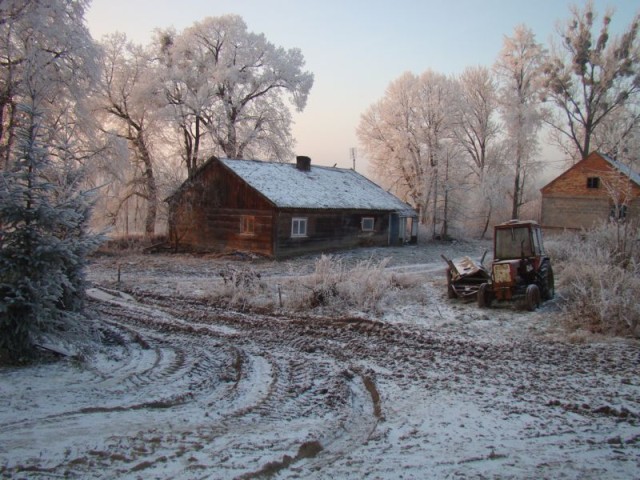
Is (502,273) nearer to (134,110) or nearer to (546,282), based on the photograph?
(546,282)

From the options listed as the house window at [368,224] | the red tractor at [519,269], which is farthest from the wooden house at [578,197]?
the red tractor at [519,269]

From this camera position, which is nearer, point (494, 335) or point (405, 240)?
point (494, 335)

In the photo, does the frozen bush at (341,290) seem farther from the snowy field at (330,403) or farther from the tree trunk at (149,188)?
the tree trunk at (149,188)

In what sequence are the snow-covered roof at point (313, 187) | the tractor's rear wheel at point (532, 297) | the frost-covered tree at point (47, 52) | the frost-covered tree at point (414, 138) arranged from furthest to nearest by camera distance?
the frost-covered tree at point (414, 138), the snow-covered roof at point (313, 187), the frost-covered tree at point (47, 52), the tractor's rear wheel at point (532, 297)

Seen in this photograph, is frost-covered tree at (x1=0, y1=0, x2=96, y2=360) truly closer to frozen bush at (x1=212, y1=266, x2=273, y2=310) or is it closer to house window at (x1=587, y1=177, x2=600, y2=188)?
frozen bush at (x1=212, y1=266, x2=273, y2=310)

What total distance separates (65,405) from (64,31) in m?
17.5

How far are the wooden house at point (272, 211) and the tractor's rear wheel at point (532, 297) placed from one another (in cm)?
1348

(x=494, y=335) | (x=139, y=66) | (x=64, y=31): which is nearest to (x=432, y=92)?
(x=139, y=66)

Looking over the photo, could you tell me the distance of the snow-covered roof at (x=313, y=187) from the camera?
81.5 ft

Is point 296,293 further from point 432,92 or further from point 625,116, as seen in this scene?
point 625,116

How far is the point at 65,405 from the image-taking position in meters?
5.83

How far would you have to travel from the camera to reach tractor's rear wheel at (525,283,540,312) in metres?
12.3

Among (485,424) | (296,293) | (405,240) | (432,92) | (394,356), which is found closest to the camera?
(485,424)

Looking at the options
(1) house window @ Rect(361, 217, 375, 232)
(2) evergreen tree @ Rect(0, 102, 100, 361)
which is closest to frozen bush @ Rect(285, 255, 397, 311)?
(2) evergreen tree @ Rect(0, 102, 100, 361)
